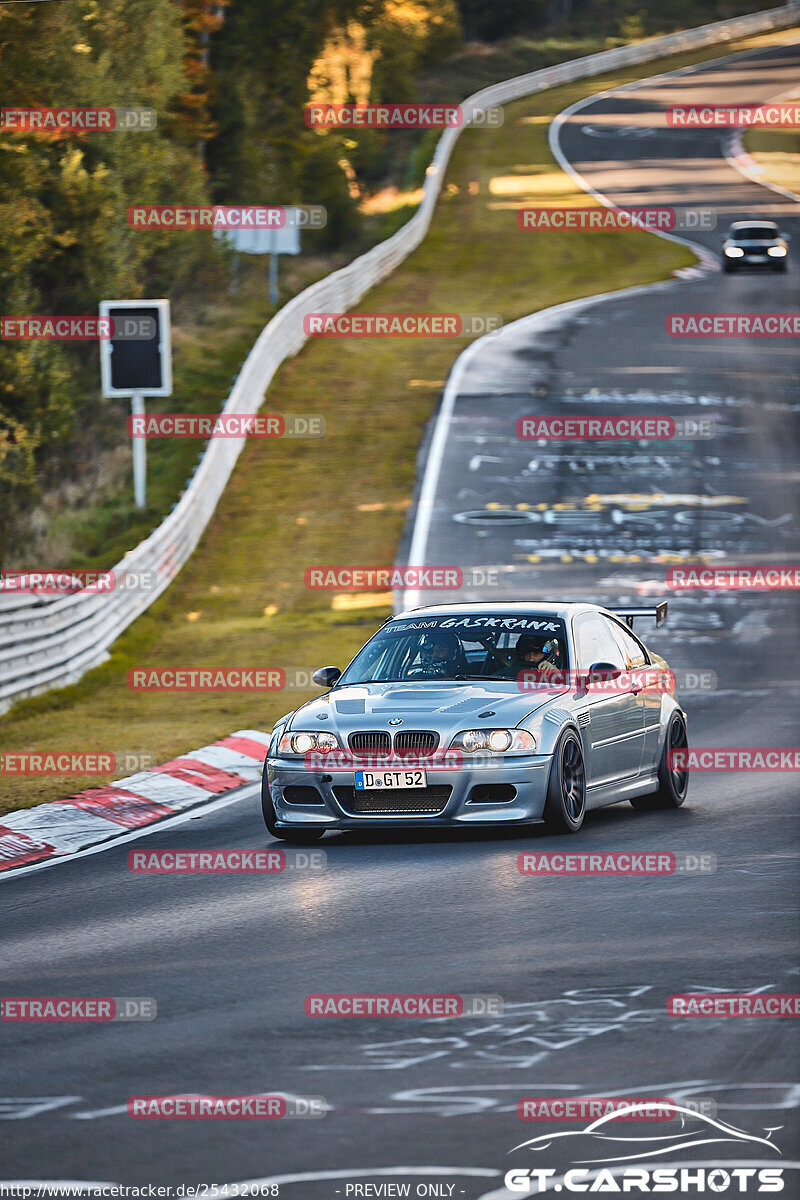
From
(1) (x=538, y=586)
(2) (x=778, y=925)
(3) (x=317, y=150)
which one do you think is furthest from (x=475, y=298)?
(2) (x=778, y=925)

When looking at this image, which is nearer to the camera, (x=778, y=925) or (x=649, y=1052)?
(x=649, y=1052)

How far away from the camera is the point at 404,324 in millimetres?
46969

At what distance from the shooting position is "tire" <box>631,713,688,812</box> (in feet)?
41.8

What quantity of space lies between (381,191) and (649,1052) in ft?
215

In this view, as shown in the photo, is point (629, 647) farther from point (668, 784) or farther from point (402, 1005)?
point (402, 1005)

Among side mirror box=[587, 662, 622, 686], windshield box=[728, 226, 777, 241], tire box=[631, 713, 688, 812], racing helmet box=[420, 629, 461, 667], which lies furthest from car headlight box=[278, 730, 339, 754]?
windshield box=[728, 226, 777, 241]

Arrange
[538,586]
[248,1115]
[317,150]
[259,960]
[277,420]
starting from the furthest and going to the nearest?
[317,150] → [277,420] → [538,586] → [259,960] → [248,1115]

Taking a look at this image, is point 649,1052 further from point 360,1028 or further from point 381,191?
point 381,191

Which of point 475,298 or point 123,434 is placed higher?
point 475,298

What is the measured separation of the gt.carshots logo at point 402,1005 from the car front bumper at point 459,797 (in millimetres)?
3601

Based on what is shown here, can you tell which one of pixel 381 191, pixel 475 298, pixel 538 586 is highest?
pixel 381 191

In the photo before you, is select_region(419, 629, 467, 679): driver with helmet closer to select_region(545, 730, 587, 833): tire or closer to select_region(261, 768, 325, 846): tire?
select_region(545, 730, 587, 833): tire

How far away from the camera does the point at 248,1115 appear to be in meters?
5.77

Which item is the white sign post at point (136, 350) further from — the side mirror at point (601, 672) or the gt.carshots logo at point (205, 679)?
the side mirror at point (601, 672)
